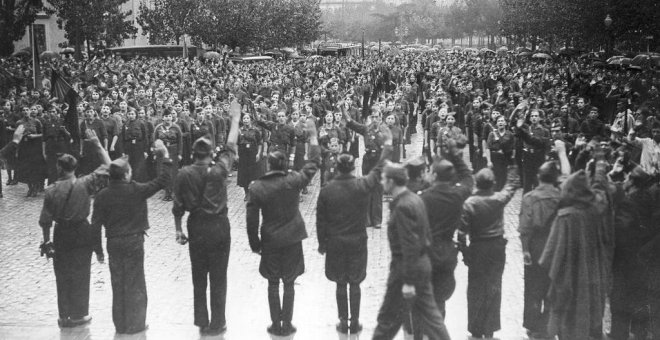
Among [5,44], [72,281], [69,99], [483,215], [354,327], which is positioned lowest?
[354,327]

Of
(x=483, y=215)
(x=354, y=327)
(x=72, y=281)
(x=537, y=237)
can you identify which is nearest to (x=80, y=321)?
(x=72, y=281)

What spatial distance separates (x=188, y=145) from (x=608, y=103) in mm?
13804

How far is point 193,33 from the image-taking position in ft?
183

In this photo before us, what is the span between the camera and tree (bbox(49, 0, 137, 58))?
161 feet

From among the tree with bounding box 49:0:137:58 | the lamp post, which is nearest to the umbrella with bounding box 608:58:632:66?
the lamp post

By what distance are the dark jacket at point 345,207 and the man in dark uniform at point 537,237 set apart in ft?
5.05

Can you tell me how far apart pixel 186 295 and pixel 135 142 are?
6787 mm

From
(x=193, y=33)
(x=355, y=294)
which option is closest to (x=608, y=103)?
(x=355, y=294)

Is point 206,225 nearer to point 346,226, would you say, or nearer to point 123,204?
point 123,204

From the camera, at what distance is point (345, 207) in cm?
759

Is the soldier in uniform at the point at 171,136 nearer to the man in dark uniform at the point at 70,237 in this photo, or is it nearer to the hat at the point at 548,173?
the man in dark uniform at the point at 70,237

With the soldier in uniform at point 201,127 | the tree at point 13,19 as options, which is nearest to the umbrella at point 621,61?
the soldier in uniform at point 201,127

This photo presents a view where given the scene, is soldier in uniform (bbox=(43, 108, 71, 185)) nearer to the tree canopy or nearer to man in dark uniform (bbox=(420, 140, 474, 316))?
man in dark uniform (bbox=(420, 140, 474, 316))

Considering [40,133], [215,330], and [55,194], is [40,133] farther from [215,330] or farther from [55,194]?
[215,330]
